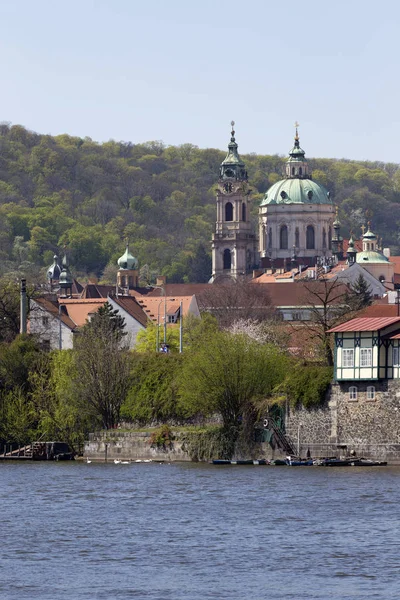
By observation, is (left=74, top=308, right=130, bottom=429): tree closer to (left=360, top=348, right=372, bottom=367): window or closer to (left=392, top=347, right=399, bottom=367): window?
(left=360, top=348, right=372, bottom=367): window

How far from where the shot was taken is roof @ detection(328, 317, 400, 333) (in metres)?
83.8

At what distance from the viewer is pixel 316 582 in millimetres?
47406

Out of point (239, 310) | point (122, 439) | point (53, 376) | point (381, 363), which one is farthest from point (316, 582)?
point (239, 310)

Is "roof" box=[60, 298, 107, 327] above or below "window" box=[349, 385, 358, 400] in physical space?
above

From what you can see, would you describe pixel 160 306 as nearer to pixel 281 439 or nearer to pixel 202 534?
pixel 281 439

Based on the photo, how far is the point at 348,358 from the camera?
84688 mm

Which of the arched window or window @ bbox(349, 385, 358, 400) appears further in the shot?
window @ bbox(349, 385, 358, 400)

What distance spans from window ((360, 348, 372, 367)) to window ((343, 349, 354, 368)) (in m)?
0.50

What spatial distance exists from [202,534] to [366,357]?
94.7 feet

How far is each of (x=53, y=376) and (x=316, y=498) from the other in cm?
3198

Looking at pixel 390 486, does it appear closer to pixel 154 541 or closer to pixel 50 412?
pixel 154 541

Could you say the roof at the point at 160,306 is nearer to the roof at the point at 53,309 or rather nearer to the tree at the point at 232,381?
the roof at the point at 53,309

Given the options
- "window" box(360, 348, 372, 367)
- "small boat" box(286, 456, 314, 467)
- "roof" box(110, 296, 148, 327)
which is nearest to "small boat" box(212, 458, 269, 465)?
"small boat" box(286, 456, 314, 467)

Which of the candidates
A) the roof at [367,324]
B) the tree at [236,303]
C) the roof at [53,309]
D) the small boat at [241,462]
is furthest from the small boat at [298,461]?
the tree at [236,303]
